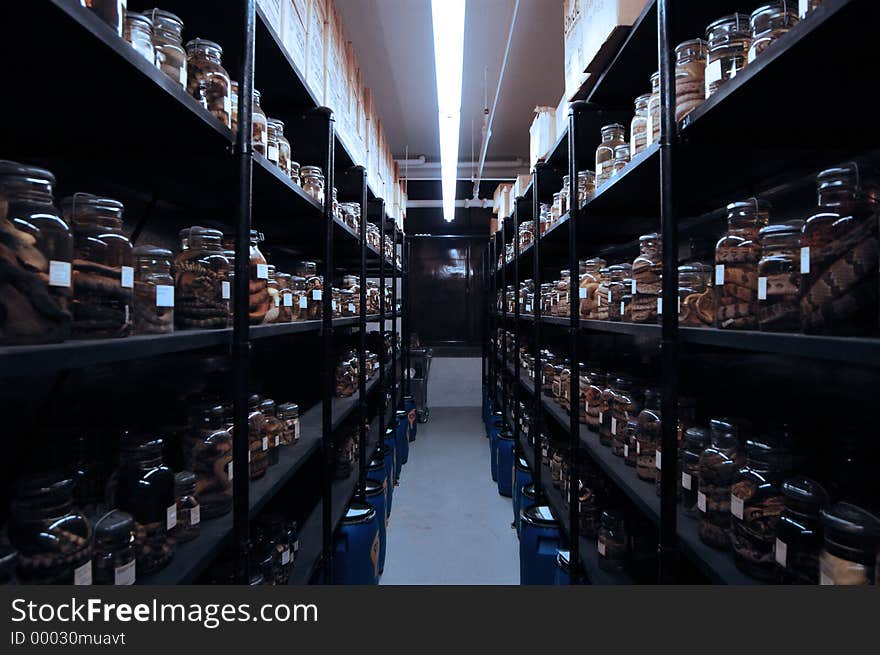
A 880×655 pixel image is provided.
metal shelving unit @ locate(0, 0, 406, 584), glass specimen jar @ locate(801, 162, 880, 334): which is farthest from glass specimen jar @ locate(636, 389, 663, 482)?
metal shelving unit @ locate(0, 0, 406, 584)

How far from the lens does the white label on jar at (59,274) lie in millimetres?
683

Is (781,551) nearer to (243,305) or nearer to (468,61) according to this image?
(243,305)

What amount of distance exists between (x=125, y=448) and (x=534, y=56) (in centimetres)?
448

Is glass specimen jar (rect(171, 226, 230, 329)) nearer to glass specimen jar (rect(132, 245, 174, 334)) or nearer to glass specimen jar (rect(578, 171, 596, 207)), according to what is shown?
glass specimen jar (rect(132, 245, 174, 334))

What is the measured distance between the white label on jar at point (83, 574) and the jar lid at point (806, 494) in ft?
4.34

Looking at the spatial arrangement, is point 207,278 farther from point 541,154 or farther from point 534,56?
point 534,56

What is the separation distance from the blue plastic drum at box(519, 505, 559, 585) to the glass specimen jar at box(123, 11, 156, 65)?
222 cm

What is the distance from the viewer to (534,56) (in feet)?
13.8

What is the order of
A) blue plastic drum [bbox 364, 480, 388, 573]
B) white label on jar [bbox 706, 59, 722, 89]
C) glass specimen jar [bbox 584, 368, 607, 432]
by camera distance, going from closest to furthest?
white label on jar [bbox 706, 59, 722, 89] → glass specimen jar [bbox 584, 368, 607, 432] → blue plastic drum [bbox 364, 480, 388, 573]

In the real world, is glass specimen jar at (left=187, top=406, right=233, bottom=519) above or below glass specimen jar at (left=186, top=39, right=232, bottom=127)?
below

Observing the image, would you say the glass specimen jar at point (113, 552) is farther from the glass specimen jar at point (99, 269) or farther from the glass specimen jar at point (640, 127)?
the glass specimen jar at point (640, 127)

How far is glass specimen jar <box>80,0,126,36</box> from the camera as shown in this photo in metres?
0.77

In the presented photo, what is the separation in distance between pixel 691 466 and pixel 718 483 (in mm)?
125

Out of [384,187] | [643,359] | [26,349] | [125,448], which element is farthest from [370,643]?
[384,187]
